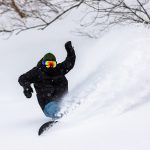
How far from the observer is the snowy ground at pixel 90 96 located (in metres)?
6.46

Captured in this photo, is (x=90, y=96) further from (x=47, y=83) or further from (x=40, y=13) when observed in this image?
(x=40, y=13)

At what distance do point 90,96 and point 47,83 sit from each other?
0.68 m

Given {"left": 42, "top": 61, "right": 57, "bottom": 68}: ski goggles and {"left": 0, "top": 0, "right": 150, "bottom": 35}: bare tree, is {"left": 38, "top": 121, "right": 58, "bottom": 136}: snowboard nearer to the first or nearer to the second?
{"left": 42, "top": 61, "right": 57, "bottom": 68}: ski goggles

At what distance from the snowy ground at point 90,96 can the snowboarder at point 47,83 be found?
7.3 inches

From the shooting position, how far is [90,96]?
793 centimetres

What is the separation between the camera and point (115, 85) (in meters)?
7.93

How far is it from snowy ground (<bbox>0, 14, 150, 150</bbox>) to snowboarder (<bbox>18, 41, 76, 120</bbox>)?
0.19m

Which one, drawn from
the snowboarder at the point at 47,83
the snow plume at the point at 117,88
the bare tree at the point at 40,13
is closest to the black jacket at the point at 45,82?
the snowboarder at the point at 47,83

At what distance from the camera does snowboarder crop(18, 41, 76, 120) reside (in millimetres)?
7617

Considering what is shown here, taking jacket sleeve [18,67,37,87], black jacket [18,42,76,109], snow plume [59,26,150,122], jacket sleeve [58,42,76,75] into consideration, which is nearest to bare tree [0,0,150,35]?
snow plume [59,26,150,122]

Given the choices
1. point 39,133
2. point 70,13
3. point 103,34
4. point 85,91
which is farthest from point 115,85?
point 70,13

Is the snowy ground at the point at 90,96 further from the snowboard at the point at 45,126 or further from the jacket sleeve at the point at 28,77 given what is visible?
the jacket sleeve at the point at 28,77

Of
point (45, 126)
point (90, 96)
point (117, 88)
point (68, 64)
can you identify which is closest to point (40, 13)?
point (68, 64)

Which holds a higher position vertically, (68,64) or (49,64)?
(49,64)
